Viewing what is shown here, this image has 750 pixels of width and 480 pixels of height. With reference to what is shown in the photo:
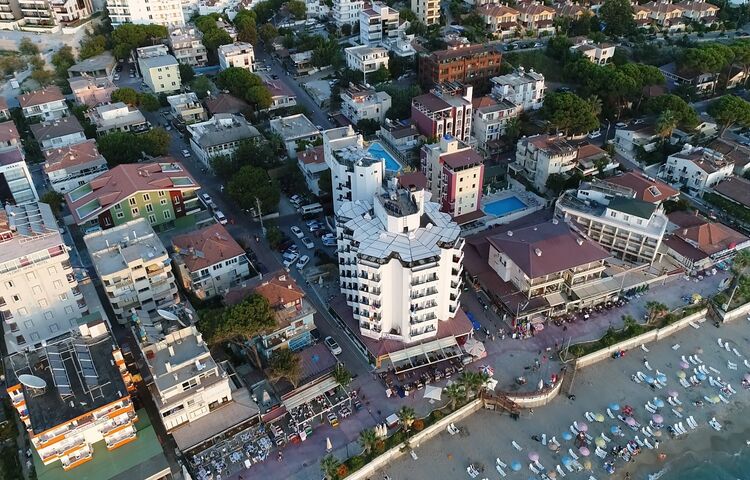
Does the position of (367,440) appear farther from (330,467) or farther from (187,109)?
(187,109)

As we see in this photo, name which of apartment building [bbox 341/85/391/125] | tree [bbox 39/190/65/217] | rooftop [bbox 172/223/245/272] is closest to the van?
rooftop [bbox 172/223/245/272]

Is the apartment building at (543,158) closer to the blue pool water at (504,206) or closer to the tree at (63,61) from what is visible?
the blue pool water at (504,206)

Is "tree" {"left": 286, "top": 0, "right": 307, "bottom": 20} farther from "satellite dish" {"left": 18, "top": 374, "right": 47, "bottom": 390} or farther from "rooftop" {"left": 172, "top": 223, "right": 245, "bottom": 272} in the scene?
"satellite dish" {"left": 18, "top": 374, "right": 47, "bottom": 390}

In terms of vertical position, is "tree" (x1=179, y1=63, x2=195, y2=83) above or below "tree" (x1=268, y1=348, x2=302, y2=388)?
above

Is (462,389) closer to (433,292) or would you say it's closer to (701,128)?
(433,292)

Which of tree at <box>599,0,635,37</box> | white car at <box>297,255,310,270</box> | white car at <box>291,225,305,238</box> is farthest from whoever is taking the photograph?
tree at <box>599,0,635,37</box>

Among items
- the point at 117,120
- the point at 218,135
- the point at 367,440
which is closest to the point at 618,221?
the point at 367,440

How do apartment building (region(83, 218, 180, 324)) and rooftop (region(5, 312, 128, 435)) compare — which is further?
apartment building (region(83, 218, 180, 324))
